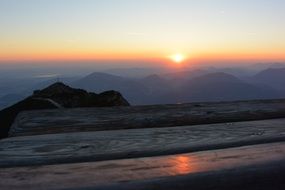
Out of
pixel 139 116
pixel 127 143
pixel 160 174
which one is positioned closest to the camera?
pixel 160 174

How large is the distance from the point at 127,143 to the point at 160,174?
651 millimetres

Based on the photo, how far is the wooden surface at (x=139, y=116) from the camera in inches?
109

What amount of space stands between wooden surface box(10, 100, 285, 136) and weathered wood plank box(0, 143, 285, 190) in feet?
3.51

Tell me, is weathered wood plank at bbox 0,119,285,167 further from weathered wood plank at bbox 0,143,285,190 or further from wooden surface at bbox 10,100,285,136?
wooden surface at bbox 10,100,285,136

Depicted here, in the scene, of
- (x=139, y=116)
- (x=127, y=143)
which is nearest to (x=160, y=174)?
(x=127, y=143)

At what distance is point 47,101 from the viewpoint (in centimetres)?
519

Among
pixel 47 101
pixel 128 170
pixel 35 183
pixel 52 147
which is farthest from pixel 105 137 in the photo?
pixel 47 101

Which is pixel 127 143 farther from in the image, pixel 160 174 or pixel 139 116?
pixel 139 116

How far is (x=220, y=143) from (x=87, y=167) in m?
0.80

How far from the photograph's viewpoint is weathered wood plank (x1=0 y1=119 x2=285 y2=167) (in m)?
1.81

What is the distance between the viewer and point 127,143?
2.11 metres

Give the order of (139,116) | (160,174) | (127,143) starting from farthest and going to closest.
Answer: (139,116)
(127,143)
(160,174)

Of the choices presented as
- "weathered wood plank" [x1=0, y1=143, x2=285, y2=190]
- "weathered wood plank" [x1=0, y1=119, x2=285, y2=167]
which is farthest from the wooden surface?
"weathered wood plank" [x1=0, y1=143, x2=285, y2=190]

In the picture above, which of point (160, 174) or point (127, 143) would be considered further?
point (127, 143)
